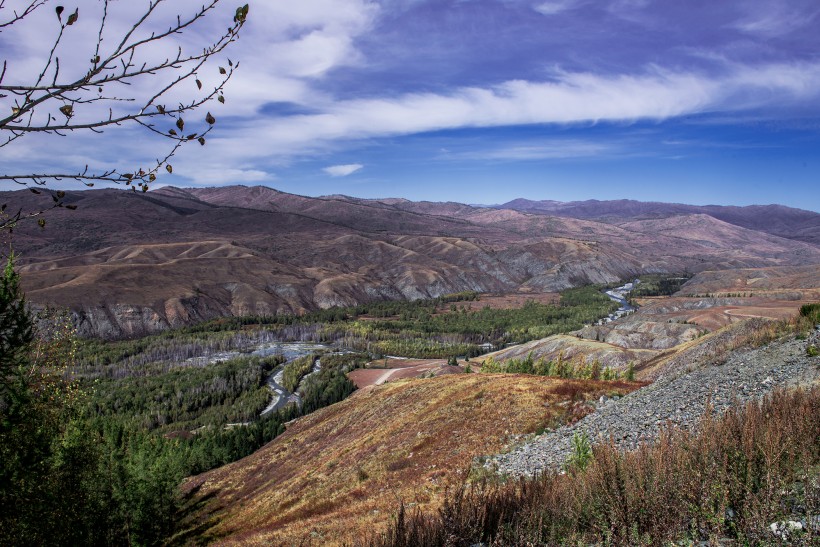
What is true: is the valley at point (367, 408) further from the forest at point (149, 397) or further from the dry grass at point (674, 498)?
the dry grass at point (674, 498)

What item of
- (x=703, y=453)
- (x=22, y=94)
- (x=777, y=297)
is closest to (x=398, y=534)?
(x=703, y=453)

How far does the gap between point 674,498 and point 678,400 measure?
1624 centimetres

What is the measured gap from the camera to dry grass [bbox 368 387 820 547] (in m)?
6.83

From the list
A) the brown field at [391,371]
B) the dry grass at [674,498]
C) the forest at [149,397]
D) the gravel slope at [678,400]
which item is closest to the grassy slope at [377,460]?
the gravel slope at [678,400]

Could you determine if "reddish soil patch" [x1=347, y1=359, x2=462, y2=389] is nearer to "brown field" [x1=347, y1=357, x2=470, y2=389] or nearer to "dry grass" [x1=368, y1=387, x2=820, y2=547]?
"brown field" [x1=347, y1=357, x2=470, y2=389]

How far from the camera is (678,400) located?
70.2 ft

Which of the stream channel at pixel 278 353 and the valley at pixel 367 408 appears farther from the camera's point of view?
the stream channel at pixel 278 353

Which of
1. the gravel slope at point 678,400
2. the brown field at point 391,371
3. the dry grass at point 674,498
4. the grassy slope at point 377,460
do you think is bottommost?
the brown field at point 391,371

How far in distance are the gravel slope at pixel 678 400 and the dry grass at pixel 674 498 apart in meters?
7.74

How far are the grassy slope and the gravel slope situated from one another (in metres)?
2.72

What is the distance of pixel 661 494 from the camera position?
304 inches

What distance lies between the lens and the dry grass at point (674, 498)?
6828mm

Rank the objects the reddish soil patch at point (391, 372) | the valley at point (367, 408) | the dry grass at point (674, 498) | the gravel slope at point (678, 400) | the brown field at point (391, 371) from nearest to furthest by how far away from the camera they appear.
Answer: the dry grass at point (674, 498) → the gravel slope at point (678, 400) → the valley at point (367, 408) → the brown field at point (391, 371) → the reddish soil patch at point (391, 372)

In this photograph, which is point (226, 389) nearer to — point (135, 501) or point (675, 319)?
point (135, 501)
